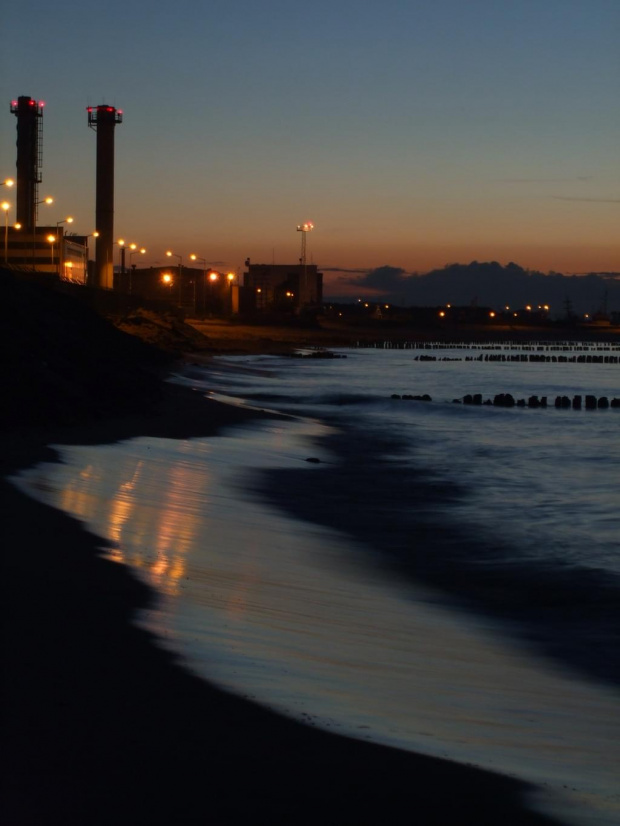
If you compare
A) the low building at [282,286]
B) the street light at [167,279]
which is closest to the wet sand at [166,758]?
the street light at [167,279]

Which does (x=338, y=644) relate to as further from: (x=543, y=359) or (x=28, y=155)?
(x=28, y=155)

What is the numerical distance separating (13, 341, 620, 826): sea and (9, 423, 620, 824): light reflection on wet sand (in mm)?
20

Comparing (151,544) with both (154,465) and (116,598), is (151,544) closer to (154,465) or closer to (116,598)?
(116,598)

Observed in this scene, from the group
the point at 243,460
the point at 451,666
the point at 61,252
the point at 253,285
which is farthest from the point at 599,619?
the point at 253,285

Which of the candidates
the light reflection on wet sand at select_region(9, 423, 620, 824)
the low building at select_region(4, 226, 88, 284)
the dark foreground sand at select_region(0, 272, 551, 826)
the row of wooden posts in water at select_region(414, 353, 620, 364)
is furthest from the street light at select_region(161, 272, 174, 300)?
the dark foreground sand at select_region(0, 272, 551, 826)

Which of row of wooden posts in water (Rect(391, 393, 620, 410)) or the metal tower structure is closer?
row of wooden posts in water (Rect(391, 393, 620, 410))

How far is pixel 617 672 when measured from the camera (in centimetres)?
641

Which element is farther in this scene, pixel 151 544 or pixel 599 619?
pixel 151 544

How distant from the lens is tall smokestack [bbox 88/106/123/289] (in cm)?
7850

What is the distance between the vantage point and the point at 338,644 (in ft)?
20.2

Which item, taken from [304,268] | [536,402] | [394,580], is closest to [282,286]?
[304,268]

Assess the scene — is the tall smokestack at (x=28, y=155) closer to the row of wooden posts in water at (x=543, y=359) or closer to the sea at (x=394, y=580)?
the row of wooden posts in water at (x=543, y=359)

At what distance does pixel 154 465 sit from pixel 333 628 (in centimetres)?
741

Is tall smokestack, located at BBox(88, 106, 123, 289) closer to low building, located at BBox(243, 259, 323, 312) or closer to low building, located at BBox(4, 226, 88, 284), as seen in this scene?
low building, located at BBox(4, 226, 88, 284)
